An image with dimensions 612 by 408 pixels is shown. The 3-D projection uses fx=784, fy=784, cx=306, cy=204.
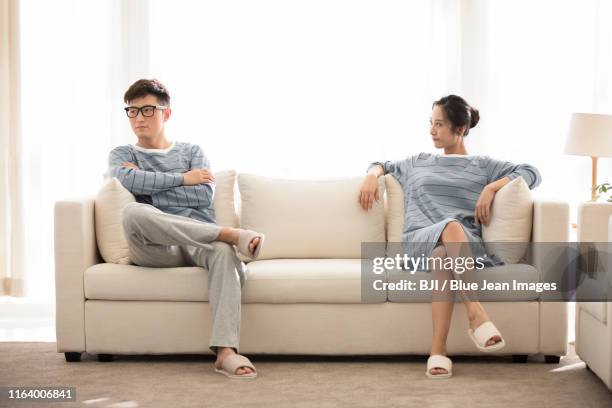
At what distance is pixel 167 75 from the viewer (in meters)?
4.68

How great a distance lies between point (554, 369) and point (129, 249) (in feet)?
5.99

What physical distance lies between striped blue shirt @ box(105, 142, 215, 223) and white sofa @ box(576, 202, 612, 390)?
1630 mm

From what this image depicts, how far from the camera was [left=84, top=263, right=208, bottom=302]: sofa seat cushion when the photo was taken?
10.7 ft

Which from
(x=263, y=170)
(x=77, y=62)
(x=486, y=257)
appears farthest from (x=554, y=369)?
(x=77, y=62)

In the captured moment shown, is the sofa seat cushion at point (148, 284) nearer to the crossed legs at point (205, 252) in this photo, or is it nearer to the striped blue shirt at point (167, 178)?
the crossed legs at point (205, 252)

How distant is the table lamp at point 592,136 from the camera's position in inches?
152

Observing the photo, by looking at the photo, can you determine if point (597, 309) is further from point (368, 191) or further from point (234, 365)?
point (234, 365)

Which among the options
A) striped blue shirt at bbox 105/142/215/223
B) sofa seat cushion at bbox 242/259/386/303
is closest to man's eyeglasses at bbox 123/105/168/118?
striped blue shirt at bbox 105/142/215/223

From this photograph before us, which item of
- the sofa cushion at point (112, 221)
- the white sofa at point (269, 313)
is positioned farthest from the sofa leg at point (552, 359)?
the sofa cushion at point (112, 221)

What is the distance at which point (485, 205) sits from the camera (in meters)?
3.44

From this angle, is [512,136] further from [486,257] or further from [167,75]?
[167,75]

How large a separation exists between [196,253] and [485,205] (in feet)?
4.18

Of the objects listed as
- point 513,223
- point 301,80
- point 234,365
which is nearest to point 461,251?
point 513,223

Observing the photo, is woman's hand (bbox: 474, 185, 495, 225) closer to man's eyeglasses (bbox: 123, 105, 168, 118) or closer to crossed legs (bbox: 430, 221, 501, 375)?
crossed legs (bbox: 430, 221, 501, 375)
